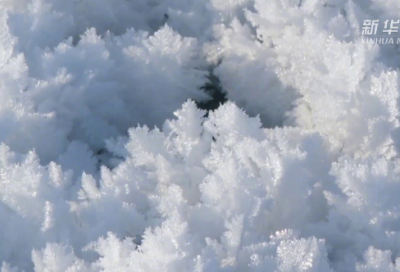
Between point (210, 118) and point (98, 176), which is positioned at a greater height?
point (210, 118)

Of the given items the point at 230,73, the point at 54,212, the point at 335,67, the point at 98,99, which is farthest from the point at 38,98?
the point at 335,67

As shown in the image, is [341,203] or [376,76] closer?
[341,203]

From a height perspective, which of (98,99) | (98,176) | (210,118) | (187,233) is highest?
(98,99)

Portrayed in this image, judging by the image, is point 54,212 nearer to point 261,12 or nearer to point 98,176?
point 98,176

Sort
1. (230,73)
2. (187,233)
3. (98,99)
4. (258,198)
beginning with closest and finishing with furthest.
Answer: (187,233) < (258,198) < (98,99) < (230,73)

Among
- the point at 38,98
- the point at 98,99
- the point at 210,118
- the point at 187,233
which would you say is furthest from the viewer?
the point at 98,99

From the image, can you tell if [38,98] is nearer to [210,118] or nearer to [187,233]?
[210,118]
